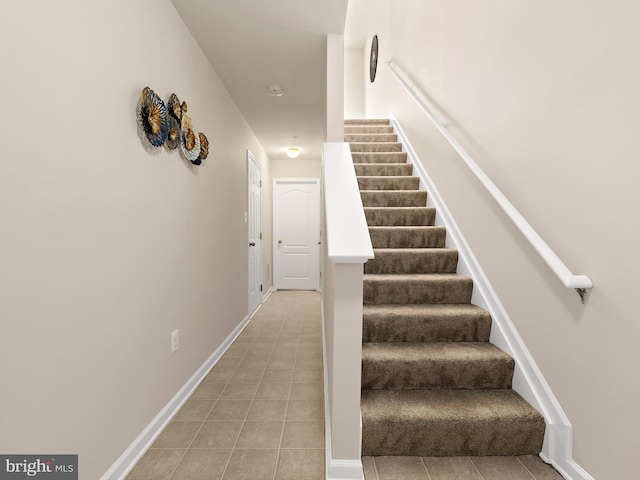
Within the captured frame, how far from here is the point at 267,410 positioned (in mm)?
1902

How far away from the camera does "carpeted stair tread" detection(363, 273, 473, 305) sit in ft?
6.54

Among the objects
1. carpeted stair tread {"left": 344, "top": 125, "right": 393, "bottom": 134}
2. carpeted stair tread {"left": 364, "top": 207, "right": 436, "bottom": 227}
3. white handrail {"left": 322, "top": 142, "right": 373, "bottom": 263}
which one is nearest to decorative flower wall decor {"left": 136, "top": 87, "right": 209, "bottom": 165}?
white handrail {"left": 322, "top": 142, "right": 373, "bottom": 263}

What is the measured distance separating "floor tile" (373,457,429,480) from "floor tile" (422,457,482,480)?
0.12ft

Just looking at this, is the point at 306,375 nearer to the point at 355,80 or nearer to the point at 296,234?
the point at 296,234

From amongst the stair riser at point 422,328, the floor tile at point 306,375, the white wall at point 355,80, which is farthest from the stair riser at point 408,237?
the white wall at point 355,80

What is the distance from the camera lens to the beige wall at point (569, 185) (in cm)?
109

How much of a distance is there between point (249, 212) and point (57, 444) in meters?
3.10

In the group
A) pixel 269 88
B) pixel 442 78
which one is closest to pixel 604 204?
pixel 442 78

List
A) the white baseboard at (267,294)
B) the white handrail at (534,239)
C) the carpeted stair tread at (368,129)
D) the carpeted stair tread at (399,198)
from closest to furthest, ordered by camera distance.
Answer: the white handrail at (534,239)
the carpeted stair tread at (399,198)
the carpeted stair tread at (368,129)
the white baseboard at (267,294)

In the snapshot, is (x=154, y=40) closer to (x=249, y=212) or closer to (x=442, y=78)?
(x=442, y=78)

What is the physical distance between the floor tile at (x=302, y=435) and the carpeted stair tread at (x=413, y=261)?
1.02 meters

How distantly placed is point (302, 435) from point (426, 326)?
2.95 ft

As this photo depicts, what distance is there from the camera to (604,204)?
1.16 m

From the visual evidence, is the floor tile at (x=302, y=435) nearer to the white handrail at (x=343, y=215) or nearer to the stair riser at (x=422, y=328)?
the stair riser at (x=422, y=328)
